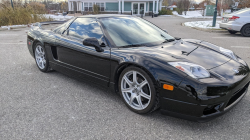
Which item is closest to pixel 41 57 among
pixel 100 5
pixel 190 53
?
pixel 190 53

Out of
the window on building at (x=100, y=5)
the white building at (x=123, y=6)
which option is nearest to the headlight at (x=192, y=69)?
the white building at (x=123, y=6)

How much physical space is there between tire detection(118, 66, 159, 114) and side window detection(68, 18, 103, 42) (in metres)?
Answer: 0.85

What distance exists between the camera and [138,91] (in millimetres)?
2725

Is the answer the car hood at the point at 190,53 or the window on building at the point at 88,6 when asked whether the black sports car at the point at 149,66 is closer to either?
the car hood at the point at 190,53

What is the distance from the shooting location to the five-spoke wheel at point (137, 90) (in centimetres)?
252

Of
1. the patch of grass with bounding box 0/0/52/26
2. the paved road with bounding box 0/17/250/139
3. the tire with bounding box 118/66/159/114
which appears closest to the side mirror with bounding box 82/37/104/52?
the tire with bounding box 118/66/159/114

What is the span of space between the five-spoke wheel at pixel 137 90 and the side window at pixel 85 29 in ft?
2.81

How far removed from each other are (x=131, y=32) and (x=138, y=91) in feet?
3.68

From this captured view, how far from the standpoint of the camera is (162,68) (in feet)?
7.89

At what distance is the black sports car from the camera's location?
2256 millimetres

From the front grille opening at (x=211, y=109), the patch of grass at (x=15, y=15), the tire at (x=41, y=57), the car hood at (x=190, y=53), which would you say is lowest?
the front grille opening at (x=211, y=109)

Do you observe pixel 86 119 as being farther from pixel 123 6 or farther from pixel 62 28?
pixel 123 6

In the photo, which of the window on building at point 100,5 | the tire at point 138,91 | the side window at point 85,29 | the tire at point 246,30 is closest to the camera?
the tire at point 138,91

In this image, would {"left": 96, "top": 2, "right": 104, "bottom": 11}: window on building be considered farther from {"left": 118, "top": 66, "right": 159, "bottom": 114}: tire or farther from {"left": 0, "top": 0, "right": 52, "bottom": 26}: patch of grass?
{"left": 118, "top": 66, "right": 159, "bottom": 114}: tire
